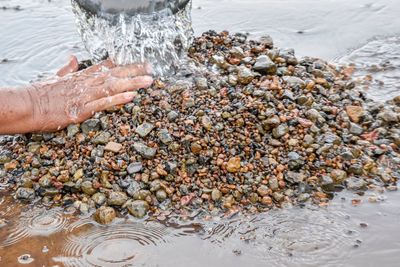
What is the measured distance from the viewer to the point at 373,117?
358cm

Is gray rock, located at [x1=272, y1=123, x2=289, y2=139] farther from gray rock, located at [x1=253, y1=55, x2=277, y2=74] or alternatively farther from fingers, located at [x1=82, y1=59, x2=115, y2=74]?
fingers, located at [x1=82, y1=59, x2=115, y2=74]

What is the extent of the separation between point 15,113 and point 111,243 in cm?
109

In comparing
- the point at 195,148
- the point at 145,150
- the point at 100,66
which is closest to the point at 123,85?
the point at 100,66

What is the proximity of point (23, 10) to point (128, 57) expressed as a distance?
2717 millimetres

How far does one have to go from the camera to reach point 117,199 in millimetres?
3000

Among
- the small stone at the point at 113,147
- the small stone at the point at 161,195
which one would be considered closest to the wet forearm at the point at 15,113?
the small stone at the point at 113,147

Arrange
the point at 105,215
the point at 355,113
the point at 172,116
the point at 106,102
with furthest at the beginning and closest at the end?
1. the point at 355,113
2. the point at 106,102
3. the point at 172,116
4. the point at 105,215

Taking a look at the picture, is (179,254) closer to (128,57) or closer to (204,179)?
(204,179)

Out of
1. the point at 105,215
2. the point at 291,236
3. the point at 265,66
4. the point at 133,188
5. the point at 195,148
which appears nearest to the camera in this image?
the point at 291,236

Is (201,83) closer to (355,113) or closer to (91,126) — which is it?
(91,126)

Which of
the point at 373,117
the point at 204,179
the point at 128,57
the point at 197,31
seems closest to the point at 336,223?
the point at 204,179

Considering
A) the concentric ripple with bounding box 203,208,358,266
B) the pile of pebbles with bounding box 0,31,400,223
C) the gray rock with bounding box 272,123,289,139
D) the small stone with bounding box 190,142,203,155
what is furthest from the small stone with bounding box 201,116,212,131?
the concentric ripple with bounding box 203,208,358,266

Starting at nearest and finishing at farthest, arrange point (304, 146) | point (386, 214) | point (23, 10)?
point (386, 214)
point (304, 146)
point (23, 10)

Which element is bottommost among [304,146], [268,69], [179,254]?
[179,254]
